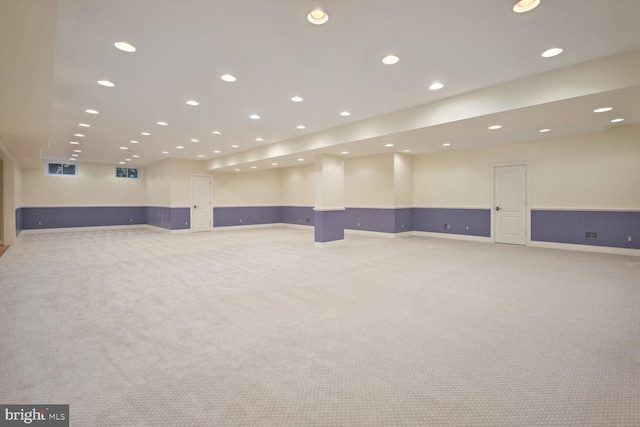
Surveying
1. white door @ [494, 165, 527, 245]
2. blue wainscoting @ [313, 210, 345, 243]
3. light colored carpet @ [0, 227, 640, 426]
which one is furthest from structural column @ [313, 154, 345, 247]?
white door @ [494, 165, 527, 245]

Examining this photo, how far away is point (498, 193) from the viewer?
952cm

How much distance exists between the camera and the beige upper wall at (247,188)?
47.6 ft

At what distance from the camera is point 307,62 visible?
4.12m

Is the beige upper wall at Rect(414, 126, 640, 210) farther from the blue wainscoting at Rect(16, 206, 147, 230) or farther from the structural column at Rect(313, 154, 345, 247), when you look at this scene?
the blue wainscoting at Rect(16, 206, 147, 230)

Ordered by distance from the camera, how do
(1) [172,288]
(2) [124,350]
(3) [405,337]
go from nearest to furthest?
(2) [124,350]
(3) [405,337]
(1) [172,288]

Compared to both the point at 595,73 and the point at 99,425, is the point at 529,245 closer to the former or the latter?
the point at 595,73

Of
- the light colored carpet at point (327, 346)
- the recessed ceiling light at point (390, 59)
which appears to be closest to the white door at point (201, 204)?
the light colored carpet at point (327, 346)

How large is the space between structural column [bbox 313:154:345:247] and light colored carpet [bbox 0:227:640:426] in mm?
3257

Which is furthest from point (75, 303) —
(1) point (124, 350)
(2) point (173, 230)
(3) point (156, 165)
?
(3) point (156, 165)

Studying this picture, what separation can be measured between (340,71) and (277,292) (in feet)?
11.2

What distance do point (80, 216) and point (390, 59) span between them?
1588 centimetres

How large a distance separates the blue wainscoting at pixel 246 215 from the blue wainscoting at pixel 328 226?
689cm

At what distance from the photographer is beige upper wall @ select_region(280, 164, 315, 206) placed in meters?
14.4

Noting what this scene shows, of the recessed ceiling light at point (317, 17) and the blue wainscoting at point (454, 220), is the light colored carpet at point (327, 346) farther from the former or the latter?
the blue wainscoting at point (454, 220)
